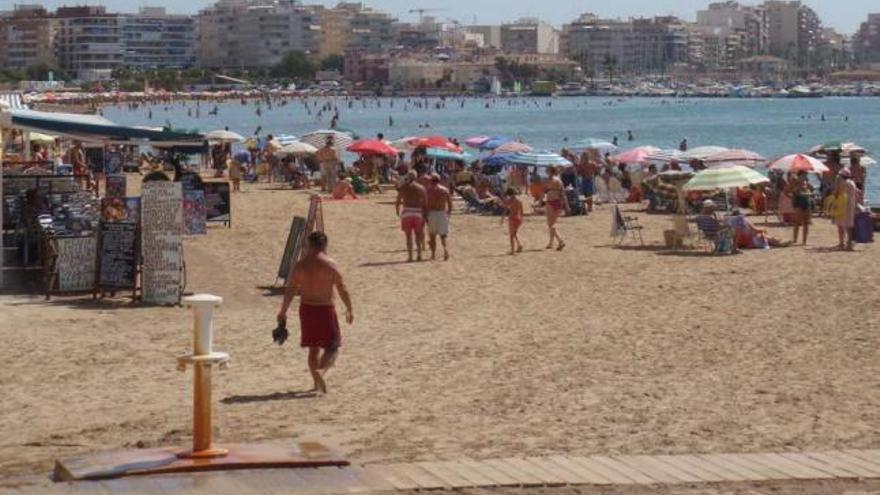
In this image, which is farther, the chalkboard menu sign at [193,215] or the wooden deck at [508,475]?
the chalkboard menu sign at [193,215]

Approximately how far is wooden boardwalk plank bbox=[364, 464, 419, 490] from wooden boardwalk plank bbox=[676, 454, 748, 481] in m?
1.50

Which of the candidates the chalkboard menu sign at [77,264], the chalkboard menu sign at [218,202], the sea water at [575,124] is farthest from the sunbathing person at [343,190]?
the chalkboard menu sign at [77,264]

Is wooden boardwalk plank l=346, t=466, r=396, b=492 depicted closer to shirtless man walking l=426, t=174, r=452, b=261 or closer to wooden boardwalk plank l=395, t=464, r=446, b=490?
wooden boardwalk plank l=395, t=464, r=446, b=490

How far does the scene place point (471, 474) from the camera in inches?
313

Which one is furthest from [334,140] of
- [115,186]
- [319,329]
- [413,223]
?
[319,329]

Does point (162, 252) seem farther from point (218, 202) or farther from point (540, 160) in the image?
point (540, 160)

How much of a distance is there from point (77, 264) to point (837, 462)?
884 cm

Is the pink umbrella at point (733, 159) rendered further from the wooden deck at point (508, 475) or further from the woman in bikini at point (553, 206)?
the wooden deck at point (508, 475)

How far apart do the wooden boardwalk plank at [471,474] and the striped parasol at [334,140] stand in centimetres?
2987

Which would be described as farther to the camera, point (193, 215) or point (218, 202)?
point (218, 202)

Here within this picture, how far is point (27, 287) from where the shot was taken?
16.0 metres

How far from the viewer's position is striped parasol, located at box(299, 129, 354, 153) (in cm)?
3888

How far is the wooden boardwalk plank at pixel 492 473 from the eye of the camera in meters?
7.80

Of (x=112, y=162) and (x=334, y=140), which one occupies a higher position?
(x=334, y=140)
